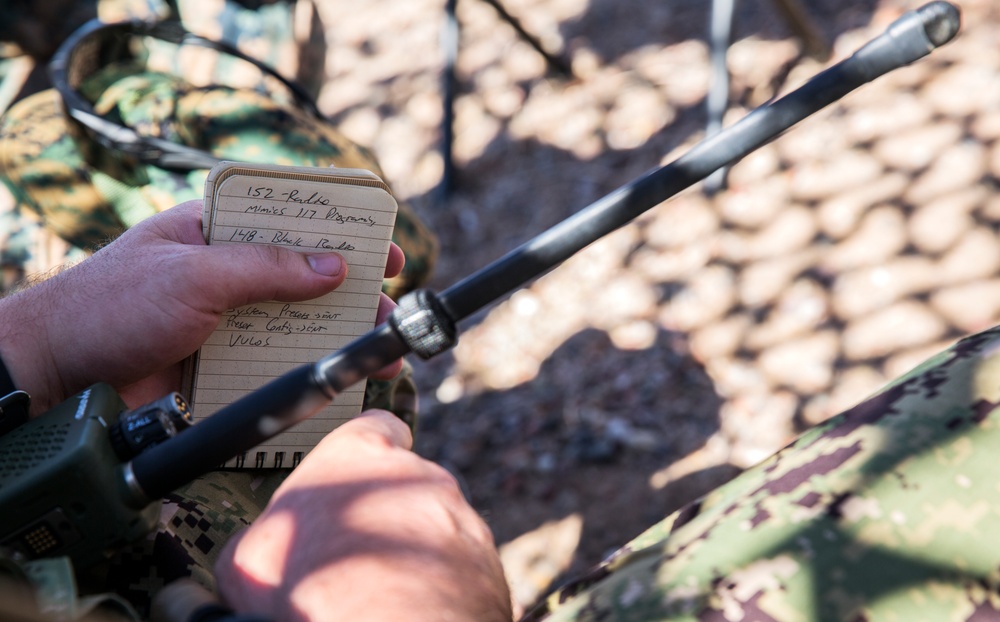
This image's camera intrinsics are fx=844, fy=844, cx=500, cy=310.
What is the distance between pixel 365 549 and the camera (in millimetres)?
576

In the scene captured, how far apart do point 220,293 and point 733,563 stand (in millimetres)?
532

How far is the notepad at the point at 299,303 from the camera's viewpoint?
821mm

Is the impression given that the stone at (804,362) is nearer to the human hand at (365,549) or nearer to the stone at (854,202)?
the stone at (854,202)

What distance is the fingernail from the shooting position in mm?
829

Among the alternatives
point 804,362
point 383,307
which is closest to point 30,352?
point 383,307

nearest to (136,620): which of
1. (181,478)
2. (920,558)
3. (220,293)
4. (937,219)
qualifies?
(181,478)

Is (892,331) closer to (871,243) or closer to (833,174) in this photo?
(871,243)

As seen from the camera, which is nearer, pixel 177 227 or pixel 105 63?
pixel 177 227

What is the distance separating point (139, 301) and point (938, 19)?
2.41 feet

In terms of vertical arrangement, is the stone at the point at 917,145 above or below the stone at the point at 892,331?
above

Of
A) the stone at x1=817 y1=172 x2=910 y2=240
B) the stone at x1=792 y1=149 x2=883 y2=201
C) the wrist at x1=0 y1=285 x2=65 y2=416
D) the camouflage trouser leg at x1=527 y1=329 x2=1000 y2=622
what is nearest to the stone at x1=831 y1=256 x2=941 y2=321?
the stone at x1=817 y1=172 x2=910 y2=240

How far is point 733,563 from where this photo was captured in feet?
2.05

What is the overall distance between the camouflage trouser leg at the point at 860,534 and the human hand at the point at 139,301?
41 centimetres

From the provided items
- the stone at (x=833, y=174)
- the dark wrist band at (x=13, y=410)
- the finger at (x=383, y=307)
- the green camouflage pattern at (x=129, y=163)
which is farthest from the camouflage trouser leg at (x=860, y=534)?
the stone at (x=833, y=174)
